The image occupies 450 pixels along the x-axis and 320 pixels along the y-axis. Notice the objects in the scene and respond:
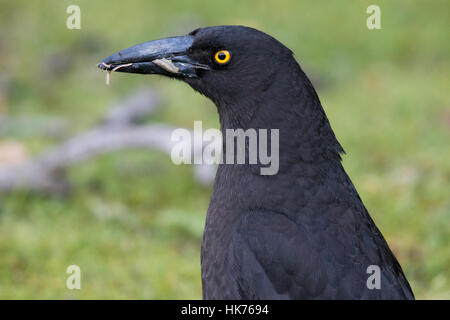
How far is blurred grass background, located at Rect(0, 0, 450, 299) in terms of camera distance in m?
4.93

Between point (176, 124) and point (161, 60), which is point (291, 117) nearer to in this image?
point (161, 60)

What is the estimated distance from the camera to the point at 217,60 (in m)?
3.54

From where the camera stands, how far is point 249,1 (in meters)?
9.48

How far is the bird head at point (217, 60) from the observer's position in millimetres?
3436

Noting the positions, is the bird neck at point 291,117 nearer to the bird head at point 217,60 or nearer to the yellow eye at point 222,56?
the bird head at point 217,60

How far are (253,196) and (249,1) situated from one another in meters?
6.52

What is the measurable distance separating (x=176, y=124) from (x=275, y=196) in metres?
4.08

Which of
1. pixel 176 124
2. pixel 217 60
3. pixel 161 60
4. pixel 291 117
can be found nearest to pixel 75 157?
pixel 176 124

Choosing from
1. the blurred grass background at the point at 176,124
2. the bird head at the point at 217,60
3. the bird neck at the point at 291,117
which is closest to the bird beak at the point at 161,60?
the bird head at the point at 217,60

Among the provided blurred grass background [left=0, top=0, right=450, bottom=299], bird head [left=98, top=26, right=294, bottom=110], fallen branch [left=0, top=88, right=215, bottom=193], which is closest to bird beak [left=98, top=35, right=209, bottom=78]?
bird head [left=98, top=26, right=294, bottom=110]

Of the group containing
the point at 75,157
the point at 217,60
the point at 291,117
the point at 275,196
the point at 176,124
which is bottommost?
the point at 275,196

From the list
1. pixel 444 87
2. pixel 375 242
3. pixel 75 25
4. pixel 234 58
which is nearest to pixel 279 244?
pixel 375 242

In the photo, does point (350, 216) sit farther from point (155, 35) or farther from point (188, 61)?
point (155, 35)

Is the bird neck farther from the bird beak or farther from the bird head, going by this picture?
the bird beak
